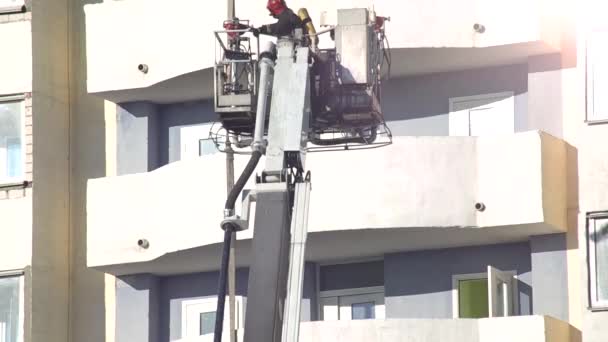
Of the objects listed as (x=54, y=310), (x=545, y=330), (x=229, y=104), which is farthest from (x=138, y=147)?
(x=229, y=104)

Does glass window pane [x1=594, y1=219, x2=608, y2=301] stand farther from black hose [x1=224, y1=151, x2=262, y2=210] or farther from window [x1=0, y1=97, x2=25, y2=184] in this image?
black hose [x1=224, y1=151, x2=262, y2=210]

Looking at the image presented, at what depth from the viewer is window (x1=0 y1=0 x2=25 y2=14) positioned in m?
41.6

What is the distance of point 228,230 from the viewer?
27156 mm

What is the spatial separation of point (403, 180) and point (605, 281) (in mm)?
3308

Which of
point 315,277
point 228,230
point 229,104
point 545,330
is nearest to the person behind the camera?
point 228,230

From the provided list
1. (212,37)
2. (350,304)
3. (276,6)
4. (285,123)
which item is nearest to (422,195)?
(350,304)

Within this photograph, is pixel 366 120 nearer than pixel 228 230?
No

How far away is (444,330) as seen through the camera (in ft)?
122

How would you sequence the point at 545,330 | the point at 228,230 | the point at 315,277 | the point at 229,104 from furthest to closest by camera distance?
1. the point at 315,277
2. the point at 545,330
3. the point at 229,104
4. the point at 228,230

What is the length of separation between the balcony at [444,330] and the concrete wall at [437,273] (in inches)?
58.0

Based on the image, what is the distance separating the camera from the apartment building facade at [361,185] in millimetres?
37719

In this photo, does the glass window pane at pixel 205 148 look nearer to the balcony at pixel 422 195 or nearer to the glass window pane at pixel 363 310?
the balcony at pixel 422 195

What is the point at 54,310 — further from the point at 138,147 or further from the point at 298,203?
the point at 298,203

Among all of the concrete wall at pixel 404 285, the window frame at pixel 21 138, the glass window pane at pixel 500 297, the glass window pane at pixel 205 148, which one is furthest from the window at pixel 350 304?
the window frame at pixel 21 138
